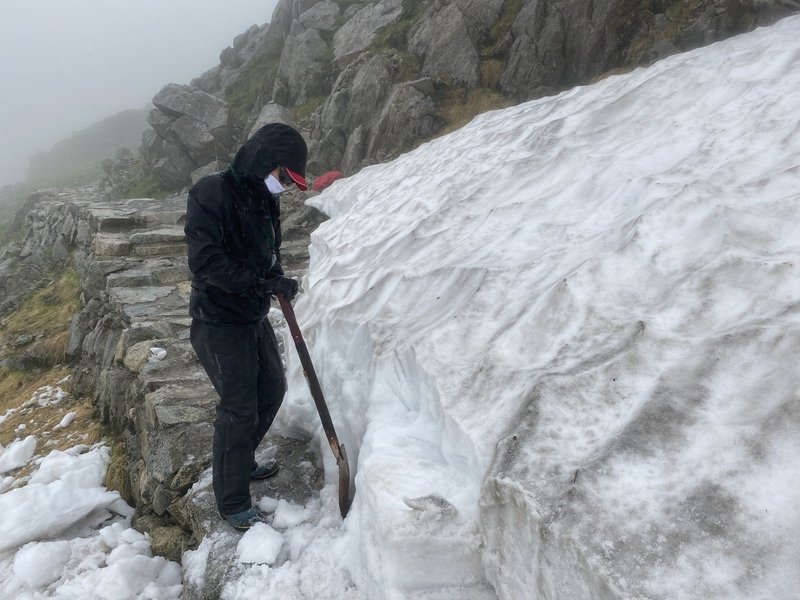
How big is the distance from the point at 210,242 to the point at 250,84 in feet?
140

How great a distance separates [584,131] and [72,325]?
413 inches

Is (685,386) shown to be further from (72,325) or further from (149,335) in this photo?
(72,325)

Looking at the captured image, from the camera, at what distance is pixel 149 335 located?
753cm

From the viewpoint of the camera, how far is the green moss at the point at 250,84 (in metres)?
37.7

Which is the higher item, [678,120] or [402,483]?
[678,120]

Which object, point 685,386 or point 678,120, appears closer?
point 685,386

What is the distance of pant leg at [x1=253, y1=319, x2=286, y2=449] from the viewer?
13.1ft

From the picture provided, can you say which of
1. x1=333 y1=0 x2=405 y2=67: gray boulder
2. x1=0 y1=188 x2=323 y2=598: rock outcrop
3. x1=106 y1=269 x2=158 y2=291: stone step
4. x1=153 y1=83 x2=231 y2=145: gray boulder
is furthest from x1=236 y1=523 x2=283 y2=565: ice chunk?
x1=153 y1=83 x2=231 y2=145: gray boulder

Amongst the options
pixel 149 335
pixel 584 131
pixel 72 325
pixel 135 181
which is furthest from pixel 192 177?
pixel 584 131

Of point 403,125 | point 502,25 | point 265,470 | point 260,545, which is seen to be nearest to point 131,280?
point 265,470

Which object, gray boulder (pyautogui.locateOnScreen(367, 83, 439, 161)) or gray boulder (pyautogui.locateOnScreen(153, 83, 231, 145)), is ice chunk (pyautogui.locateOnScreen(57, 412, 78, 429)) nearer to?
gray boulder (pyautogui.locateOnScreen(367, 83, 439, 161))

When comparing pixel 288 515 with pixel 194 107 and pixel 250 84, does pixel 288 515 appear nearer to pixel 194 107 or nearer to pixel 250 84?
pixel 194 107

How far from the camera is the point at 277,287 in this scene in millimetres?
3678

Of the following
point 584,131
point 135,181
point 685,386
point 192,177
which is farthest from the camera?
point 135,181
